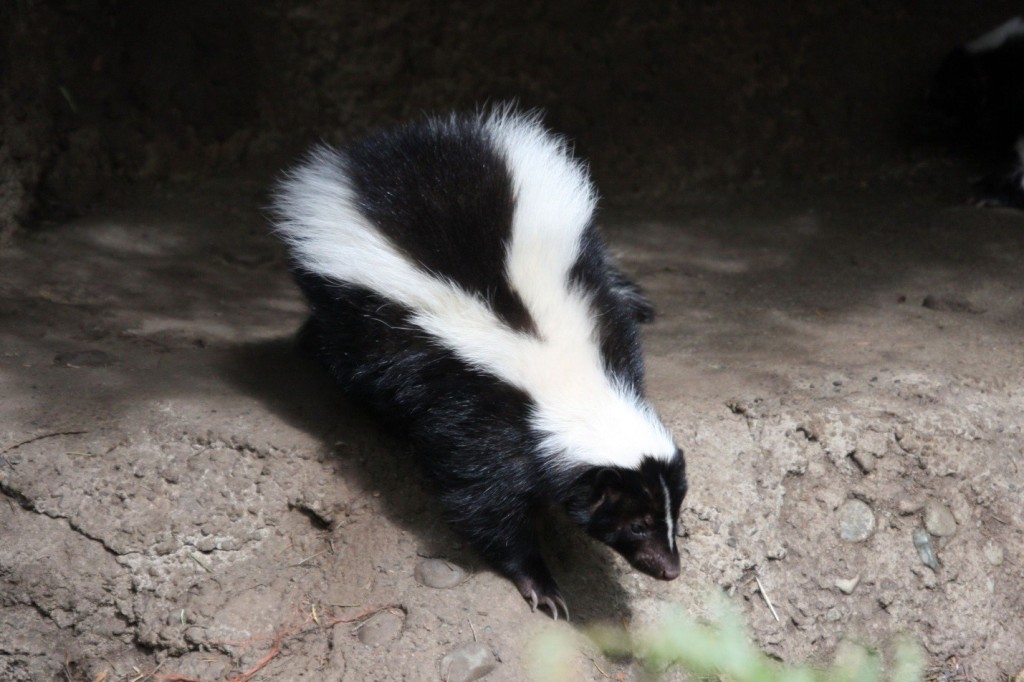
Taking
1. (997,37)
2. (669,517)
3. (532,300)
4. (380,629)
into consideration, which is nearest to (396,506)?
(380,629)

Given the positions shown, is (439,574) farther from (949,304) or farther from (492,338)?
(949,304)

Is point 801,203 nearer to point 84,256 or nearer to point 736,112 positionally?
point 736,112

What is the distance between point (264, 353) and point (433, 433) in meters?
1.22

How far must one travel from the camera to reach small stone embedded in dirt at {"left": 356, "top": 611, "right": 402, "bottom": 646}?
11.4 ft

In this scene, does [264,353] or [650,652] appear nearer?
[650,652]

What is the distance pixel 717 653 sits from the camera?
3.68 meters

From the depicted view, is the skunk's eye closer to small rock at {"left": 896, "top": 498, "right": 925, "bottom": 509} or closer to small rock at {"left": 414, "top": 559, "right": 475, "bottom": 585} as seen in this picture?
small rock at {"left": 414, "top": 559, "right": 475, "bottom": 585}

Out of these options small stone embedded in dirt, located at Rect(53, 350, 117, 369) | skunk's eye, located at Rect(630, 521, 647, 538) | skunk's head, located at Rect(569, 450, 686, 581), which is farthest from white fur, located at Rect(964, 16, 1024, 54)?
small stone embedded in dirt, located at Rect(53, 350, 117, 369)

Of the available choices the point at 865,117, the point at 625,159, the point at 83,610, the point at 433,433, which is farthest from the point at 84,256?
the point at 865,117

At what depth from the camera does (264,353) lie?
14.7ft

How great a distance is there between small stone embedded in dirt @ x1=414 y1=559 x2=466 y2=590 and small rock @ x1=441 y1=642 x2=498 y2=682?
24 cm

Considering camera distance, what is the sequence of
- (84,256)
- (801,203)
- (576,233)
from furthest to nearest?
(801,203) → (84,256) → (576,233)

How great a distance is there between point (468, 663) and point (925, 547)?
1801 millimetres

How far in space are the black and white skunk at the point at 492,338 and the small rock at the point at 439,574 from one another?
0.42 ft
